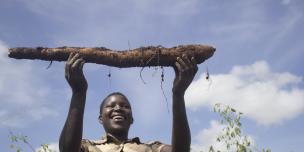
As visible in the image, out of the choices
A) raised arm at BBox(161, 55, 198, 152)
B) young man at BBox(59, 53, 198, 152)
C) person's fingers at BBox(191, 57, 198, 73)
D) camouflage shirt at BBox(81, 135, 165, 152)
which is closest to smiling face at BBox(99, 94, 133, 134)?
young man at BBox(59, 53, 198, 152)

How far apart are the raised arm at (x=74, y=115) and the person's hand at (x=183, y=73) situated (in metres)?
0.85

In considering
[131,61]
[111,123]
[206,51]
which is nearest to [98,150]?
[111,123]

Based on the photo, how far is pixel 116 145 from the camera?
14.4 feet

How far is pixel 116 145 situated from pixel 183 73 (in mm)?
1032

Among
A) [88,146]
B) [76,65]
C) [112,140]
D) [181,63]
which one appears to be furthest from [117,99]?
[181,63]

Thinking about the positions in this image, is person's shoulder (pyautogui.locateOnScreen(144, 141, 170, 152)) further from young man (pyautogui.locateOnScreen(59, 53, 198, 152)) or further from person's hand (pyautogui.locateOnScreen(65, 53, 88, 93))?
person's hand (pyautogui.locateOnScreen(65, 53, 88, 93))

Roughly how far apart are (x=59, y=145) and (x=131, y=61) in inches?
54.5

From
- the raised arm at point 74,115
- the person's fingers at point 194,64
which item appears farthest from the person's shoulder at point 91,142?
the person's fingers at point 194,64

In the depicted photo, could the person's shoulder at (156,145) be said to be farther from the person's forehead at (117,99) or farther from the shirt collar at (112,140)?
the person's forehead at (117,99)

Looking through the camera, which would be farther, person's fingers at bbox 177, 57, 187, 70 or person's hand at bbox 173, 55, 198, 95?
person's fingers at bbox 177, 57, 187, 70

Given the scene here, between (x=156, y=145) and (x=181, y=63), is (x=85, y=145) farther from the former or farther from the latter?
(x=181, y=63)

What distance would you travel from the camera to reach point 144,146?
4418mm

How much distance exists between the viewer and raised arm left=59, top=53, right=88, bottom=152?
3832 mm

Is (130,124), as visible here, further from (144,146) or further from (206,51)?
(206,51)
